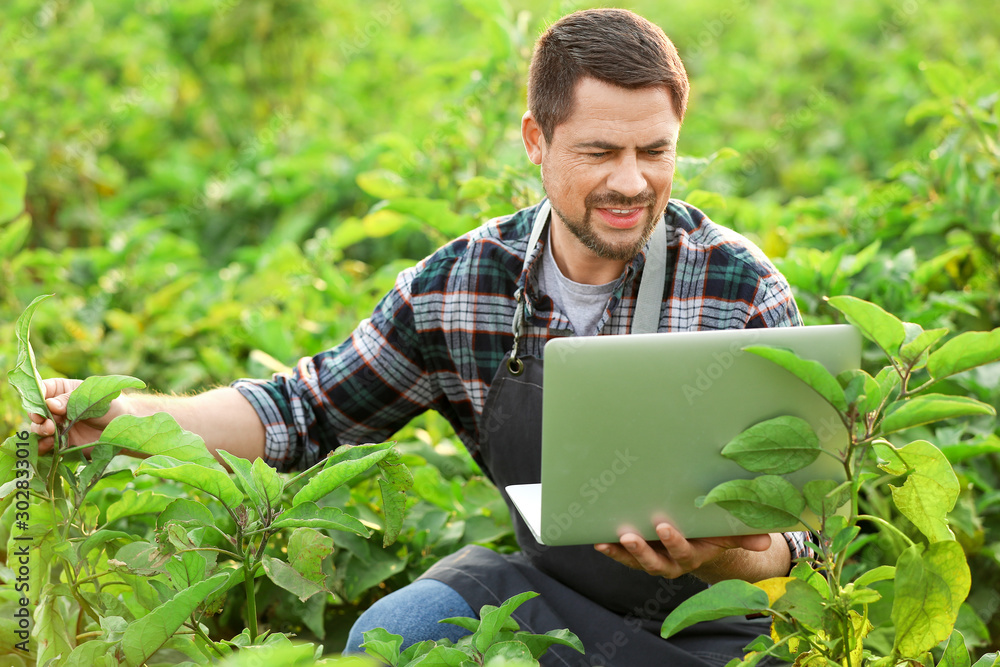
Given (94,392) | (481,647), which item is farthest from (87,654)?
(481,647)

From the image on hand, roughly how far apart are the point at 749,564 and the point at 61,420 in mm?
1113

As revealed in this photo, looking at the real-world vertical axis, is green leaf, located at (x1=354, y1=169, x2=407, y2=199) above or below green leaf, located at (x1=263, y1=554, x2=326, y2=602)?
above

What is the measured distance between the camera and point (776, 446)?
3.96 feet

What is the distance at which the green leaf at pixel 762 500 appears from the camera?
47.7 inches

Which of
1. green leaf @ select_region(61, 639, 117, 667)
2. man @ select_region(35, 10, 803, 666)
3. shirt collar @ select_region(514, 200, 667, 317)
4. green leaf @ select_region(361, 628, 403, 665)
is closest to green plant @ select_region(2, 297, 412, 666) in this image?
green leaf @ select_region(61, 639, 117, 667)

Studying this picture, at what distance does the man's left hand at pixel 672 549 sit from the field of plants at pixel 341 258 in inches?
4.5

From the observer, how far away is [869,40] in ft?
19.9

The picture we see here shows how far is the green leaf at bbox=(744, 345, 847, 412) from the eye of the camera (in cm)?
116

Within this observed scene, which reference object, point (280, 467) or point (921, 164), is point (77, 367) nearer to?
point (280, 467)

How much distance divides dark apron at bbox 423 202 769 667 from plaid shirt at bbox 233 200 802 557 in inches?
1.8

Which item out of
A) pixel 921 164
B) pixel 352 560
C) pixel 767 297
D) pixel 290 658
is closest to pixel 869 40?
pixel 921 164

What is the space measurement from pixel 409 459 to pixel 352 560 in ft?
0.87

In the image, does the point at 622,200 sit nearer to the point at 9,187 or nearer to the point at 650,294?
the point at 650,294

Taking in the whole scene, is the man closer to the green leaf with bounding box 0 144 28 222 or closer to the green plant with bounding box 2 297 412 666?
the green plant with bounding box 2 297 412 666
